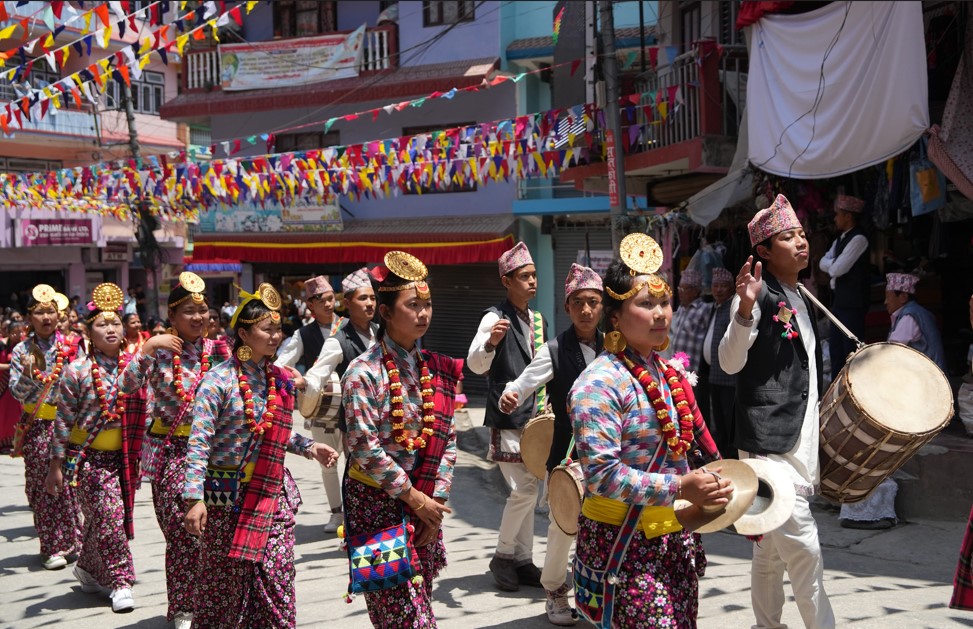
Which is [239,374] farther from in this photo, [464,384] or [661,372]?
[464,384]

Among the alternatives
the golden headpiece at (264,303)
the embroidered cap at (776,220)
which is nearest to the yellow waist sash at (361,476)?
the golden headpiece at (264,303)

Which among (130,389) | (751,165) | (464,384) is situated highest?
(751,165)

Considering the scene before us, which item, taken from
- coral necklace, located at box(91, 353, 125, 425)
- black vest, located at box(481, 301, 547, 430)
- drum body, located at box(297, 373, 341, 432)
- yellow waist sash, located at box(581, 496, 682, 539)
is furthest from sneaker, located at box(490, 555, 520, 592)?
yellow waist sash, located at box(581, 496, 682, 539)

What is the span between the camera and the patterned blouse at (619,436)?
335 centimetres

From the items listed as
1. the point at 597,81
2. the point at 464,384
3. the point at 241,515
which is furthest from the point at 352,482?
the point at 464,384

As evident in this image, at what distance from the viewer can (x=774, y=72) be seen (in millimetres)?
9531

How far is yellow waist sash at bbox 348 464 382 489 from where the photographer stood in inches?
158

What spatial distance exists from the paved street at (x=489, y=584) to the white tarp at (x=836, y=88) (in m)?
3.09

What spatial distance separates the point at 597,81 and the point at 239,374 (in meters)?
7.90

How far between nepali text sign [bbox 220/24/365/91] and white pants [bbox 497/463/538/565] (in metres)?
16.8

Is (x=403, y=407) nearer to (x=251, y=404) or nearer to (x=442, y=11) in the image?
(x=251, y=404)

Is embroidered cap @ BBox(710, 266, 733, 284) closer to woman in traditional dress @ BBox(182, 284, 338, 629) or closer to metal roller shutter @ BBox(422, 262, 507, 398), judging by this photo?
woman in traditional dress @ BBox(182, 284, 338, 629)

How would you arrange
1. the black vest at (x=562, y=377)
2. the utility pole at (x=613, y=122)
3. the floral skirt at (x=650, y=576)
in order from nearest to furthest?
the floral skirt at (x=650, y=576)
the black vest at (x=562, y=377)
the utility pole at (x=613, y=122)

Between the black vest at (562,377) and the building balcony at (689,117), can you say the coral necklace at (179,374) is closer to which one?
the black vest at (562,377)
